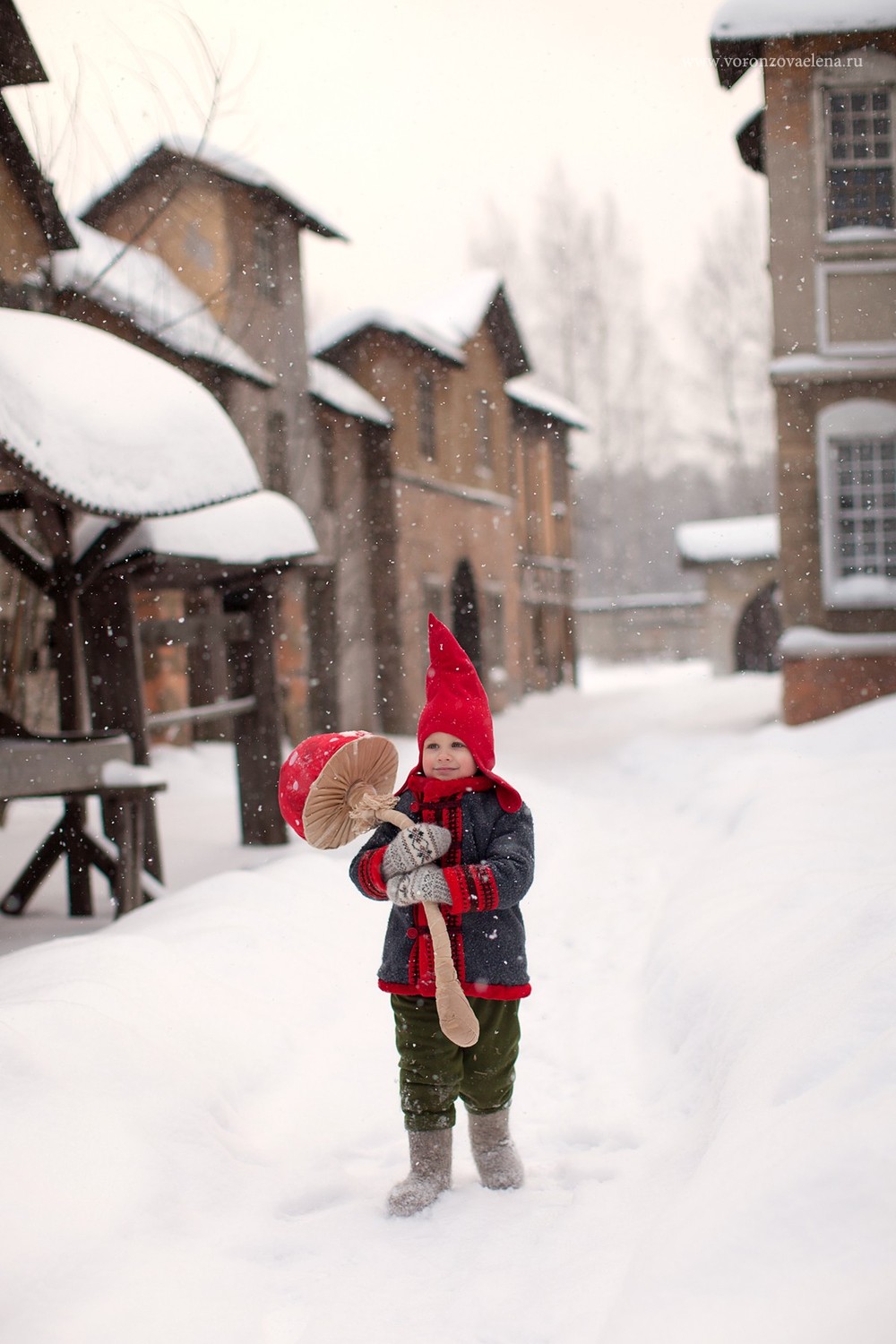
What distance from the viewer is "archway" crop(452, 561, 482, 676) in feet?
63.5

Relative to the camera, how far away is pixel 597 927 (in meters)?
5.40

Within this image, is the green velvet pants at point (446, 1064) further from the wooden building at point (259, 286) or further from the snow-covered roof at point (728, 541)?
the snow-covered roof at point (728, 541)

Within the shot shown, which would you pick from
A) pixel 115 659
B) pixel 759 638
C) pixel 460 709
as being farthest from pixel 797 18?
pixel 759 638

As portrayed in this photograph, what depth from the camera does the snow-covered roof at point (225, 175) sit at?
1173 cm

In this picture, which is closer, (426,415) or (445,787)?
(445,787)

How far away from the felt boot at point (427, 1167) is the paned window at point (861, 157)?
11620 millimetres

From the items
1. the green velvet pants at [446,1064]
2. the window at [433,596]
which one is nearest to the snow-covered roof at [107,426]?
the green velvet pants at [446,1064]

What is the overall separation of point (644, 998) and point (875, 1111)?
2175 mm

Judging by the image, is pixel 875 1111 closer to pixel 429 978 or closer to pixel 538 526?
pixel 429 978

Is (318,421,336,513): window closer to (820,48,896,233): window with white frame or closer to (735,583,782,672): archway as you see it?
(820,48,896,233): window with white frame

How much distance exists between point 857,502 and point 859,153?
3744mm

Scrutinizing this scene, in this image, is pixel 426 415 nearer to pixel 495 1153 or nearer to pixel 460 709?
pixel 460 709

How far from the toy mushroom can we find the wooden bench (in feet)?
8.26

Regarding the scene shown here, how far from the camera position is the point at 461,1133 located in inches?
130
